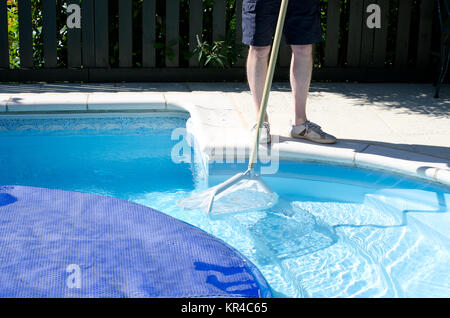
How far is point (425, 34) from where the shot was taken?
21.6 feet

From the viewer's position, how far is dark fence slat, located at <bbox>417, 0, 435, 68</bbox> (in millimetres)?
6535

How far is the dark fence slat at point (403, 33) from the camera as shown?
6574 mm

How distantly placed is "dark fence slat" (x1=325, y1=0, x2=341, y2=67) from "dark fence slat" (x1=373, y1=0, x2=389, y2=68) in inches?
15.5

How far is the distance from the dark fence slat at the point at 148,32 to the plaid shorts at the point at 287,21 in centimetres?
230

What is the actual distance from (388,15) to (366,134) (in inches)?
95.3

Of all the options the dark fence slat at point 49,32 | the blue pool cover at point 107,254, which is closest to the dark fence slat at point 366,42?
the dark fence slat at point 49,32

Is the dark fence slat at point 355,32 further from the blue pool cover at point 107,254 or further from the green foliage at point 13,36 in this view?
the blue pool cover at point 107,254

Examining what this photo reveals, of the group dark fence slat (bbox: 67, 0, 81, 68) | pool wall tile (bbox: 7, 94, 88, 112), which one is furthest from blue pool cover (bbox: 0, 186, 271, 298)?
dark fence slat (bbox: 67, 0, 81, 68)

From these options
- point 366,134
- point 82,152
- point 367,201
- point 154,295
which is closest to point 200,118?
point 82,152

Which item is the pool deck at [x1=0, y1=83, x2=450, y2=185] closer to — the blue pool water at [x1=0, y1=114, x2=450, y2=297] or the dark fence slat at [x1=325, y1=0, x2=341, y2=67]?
the blue pool water at [x1=0, y1=114, x2=450, y2=297]

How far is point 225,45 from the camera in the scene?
21.2 feet

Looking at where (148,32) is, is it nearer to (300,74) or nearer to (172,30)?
(172,30)

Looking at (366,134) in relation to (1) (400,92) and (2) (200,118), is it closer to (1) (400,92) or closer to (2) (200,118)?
(2) (200,118)

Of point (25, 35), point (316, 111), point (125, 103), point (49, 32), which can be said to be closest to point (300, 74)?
point (316, 111)
